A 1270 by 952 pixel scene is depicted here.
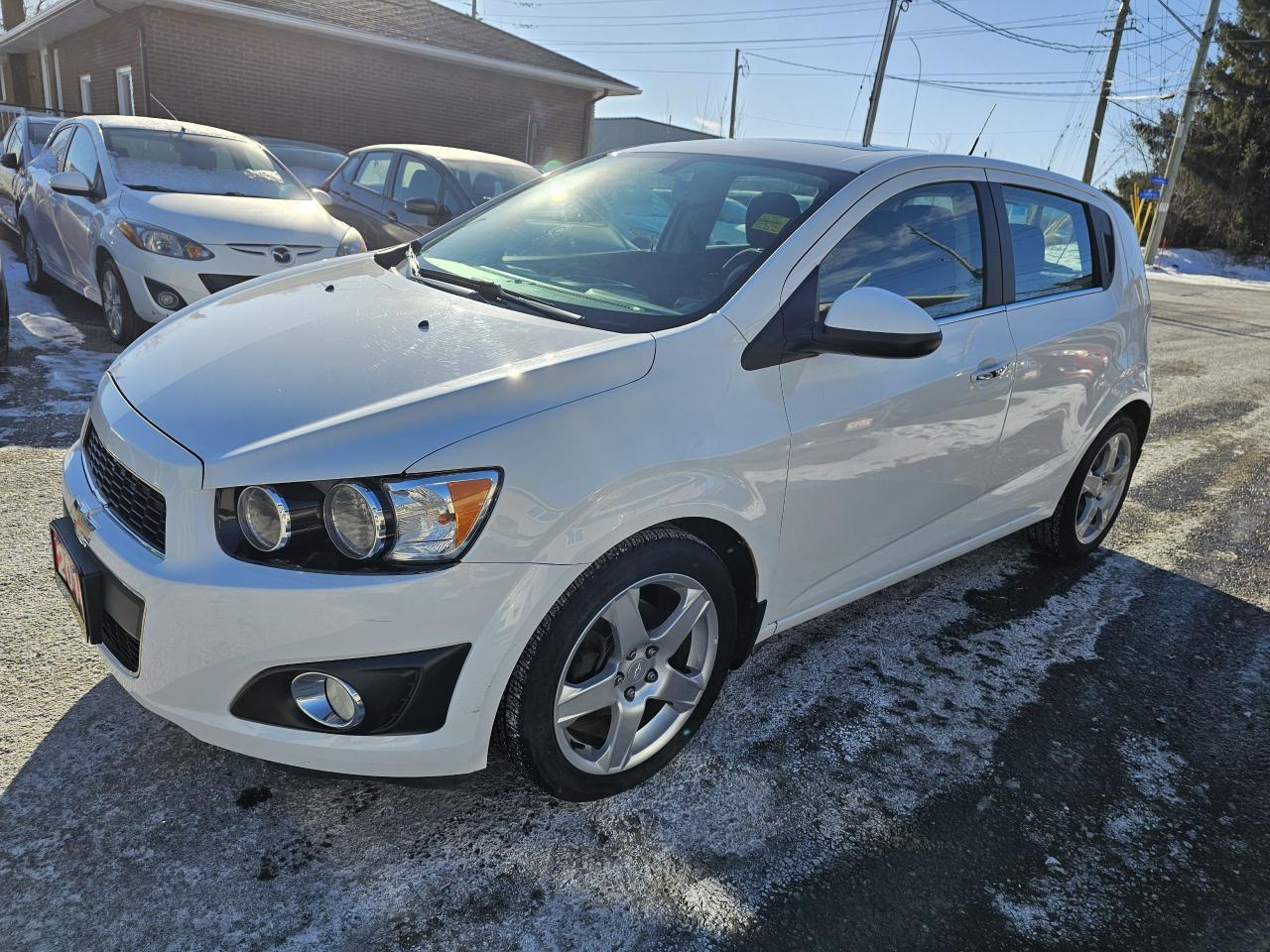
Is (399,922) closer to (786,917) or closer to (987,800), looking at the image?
(786,917)

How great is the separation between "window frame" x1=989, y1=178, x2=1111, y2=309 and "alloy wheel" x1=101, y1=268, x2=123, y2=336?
548 cm

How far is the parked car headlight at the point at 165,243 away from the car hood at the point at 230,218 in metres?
0.04

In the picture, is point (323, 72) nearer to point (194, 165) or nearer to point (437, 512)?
point (194, 165)

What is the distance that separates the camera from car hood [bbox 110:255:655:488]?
6.37 feet

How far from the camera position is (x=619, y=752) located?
2.39 meters

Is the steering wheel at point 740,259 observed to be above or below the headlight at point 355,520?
above

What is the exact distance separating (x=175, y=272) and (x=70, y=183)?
1.19 meters

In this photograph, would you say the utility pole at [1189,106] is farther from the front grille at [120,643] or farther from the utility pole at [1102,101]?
the front grille at [120,643]

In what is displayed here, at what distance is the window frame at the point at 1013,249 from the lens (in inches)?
130

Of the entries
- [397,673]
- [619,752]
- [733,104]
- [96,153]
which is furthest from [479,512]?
[733,104]

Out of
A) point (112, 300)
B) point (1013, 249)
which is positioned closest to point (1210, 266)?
point (1013, 249)

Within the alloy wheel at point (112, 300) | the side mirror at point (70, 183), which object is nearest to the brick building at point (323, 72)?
the side mirror at point (70, 183)

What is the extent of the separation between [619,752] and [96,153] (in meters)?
6.67

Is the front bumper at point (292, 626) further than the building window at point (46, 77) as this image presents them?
No
